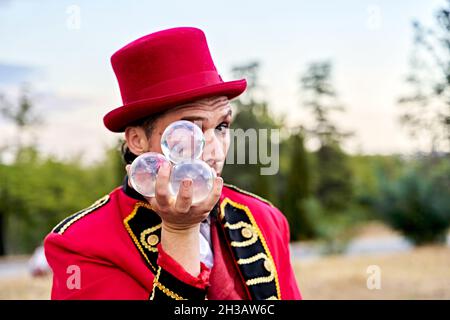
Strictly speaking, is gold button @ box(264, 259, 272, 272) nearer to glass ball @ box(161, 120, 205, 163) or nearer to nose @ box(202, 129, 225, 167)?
nose @ box(202, 129, 225, 167)

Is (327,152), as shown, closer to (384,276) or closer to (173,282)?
(384,276)

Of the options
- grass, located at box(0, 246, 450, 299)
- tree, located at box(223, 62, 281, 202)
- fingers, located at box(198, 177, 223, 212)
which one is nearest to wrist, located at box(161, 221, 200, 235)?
fingers, located at box(198, 177, 223, 212)

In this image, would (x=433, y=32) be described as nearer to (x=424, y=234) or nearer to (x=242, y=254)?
(x=242, y=254)

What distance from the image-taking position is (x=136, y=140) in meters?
2.35

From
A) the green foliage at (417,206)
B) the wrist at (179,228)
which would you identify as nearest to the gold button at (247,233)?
the wrist at (179,228)

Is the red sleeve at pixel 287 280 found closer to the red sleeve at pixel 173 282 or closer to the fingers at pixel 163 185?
the red sleeve at pixel 173 282

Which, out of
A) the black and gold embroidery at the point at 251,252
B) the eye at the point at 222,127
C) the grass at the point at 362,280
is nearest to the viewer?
the eye at the point at 222,127

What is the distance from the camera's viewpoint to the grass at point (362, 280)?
30.1ft

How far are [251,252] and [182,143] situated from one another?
794mm

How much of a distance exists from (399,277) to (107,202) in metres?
9.26

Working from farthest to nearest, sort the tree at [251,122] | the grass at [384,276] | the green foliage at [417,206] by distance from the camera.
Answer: the tree at [251,122] < the green foliage at [417,206] < the grass at [384,276]

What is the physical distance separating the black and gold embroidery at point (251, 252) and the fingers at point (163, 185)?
2.36 ft

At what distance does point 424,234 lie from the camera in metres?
15.9

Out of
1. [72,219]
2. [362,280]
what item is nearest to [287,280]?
[72,219]
